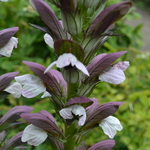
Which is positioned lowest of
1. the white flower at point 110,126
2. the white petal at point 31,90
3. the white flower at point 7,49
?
the white flower at point 110,126

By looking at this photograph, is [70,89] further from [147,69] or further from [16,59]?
[147,69]

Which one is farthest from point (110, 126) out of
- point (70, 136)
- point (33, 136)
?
point (33, 136)

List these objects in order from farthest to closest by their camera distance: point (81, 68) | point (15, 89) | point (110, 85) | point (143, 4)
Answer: point (143, 4) < point (110, 85) < point (15, 89) < point (81, 68)

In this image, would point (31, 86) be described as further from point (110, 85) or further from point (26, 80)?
point (110, 85)

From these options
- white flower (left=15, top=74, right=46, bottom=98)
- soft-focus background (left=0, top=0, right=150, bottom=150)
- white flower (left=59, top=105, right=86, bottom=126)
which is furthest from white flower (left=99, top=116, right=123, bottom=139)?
soft-focus background (left=0, top=0, right=150, bottom=150)

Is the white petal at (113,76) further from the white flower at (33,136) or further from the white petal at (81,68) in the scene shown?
the white flower at (33,136)

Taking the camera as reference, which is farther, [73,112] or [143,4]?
[143,4]

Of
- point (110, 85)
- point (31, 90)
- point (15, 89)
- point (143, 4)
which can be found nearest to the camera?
point (31, 90)

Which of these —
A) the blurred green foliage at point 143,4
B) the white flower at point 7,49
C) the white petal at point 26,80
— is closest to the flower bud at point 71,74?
the white petal at point 26,80
